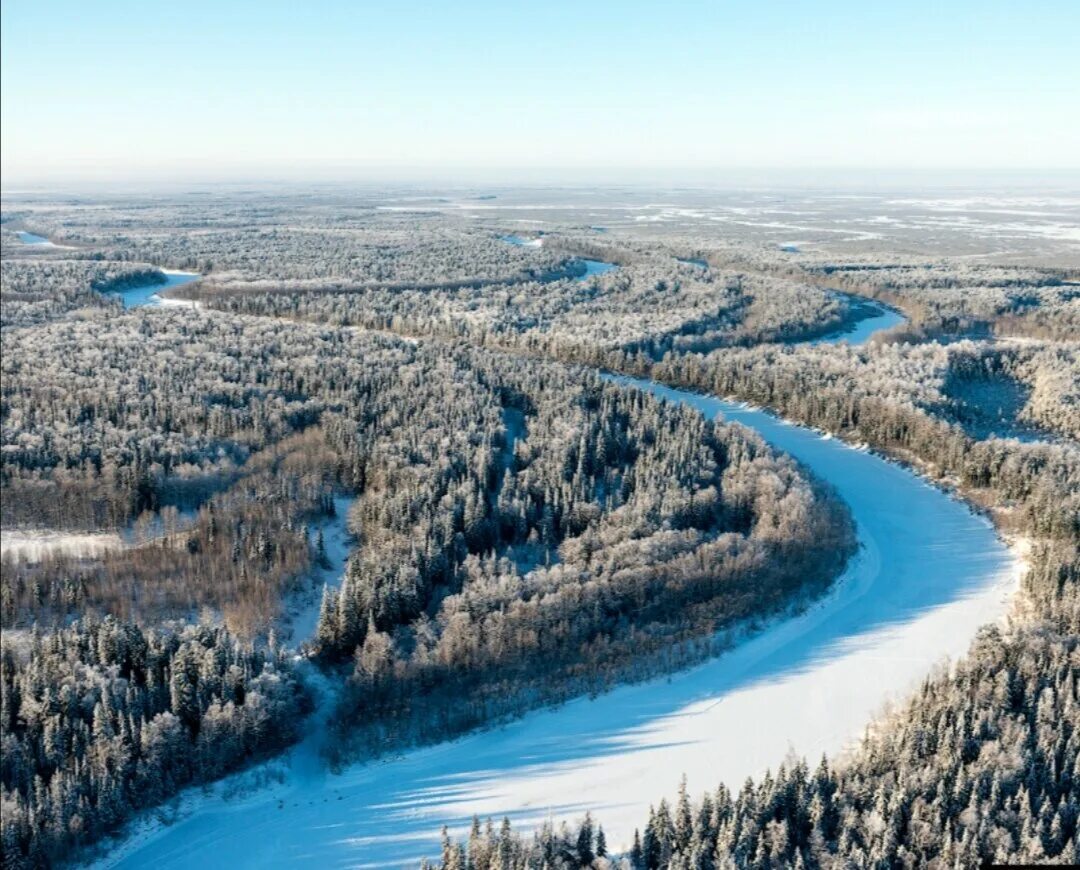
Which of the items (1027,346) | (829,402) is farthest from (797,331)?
(829,402)

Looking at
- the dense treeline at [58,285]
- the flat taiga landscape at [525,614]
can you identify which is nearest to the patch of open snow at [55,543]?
the flat taiga landscape at [525,614]

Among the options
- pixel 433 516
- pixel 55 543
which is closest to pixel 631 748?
pixel 433 516

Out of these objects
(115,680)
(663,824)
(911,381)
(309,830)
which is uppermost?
(911,381)

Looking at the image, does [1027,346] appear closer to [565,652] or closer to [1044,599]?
[1044,599]

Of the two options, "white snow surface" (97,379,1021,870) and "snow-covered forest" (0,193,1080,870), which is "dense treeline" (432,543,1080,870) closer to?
"snow-covered forest" (0,193,1080,870)

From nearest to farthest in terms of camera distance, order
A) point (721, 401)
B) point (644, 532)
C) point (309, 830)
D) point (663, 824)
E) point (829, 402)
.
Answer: point (663, 824), point (309, 830), point (644, 532), point (829, 402), point (721, 401)

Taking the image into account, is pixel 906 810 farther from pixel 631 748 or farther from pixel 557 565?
pixel 557 565

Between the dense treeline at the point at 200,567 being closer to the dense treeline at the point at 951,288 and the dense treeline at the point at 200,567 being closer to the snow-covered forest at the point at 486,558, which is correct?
the snow-covered forest at the point at 486,558
